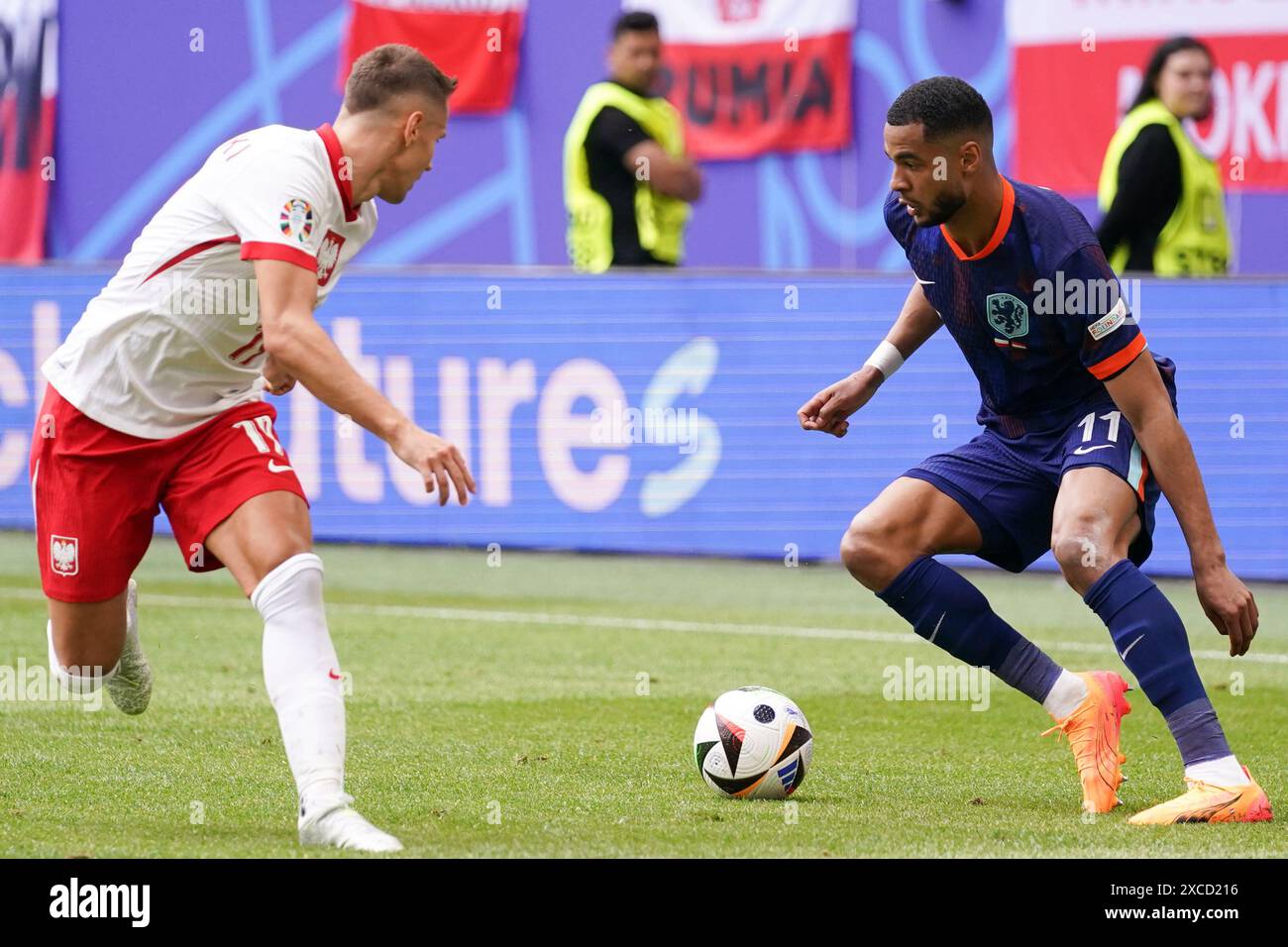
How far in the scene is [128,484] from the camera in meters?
5.18

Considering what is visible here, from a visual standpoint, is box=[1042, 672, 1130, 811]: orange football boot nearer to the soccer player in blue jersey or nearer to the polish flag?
the soccer player in blue jersey

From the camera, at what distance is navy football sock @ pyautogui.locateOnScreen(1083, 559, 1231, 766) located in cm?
527

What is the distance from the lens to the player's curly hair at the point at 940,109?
5.34m

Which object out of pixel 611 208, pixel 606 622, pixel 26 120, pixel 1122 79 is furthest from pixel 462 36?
pixel 606 622

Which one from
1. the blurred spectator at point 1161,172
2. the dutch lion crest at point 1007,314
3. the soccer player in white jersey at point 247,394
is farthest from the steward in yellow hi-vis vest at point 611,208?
the soccer player in white jersey at point 247,394

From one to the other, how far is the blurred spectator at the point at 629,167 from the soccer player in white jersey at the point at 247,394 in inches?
233

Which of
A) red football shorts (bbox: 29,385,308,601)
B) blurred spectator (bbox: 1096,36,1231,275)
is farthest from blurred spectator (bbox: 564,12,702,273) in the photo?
red football shorts (bbox: 29,385,308,601)

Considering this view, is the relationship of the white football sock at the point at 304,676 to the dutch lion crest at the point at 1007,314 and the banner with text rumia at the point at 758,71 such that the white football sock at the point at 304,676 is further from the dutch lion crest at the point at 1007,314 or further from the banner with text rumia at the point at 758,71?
the banner with text rumia at the point at 758,71

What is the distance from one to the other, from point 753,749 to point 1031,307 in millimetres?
1395

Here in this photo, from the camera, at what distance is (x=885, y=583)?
19.0 feet

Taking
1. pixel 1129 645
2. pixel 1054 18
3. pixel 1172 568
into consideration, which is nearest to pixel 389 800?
pixel 1129 645

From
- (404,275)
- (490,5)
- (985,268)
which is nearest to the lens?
(985,268)
